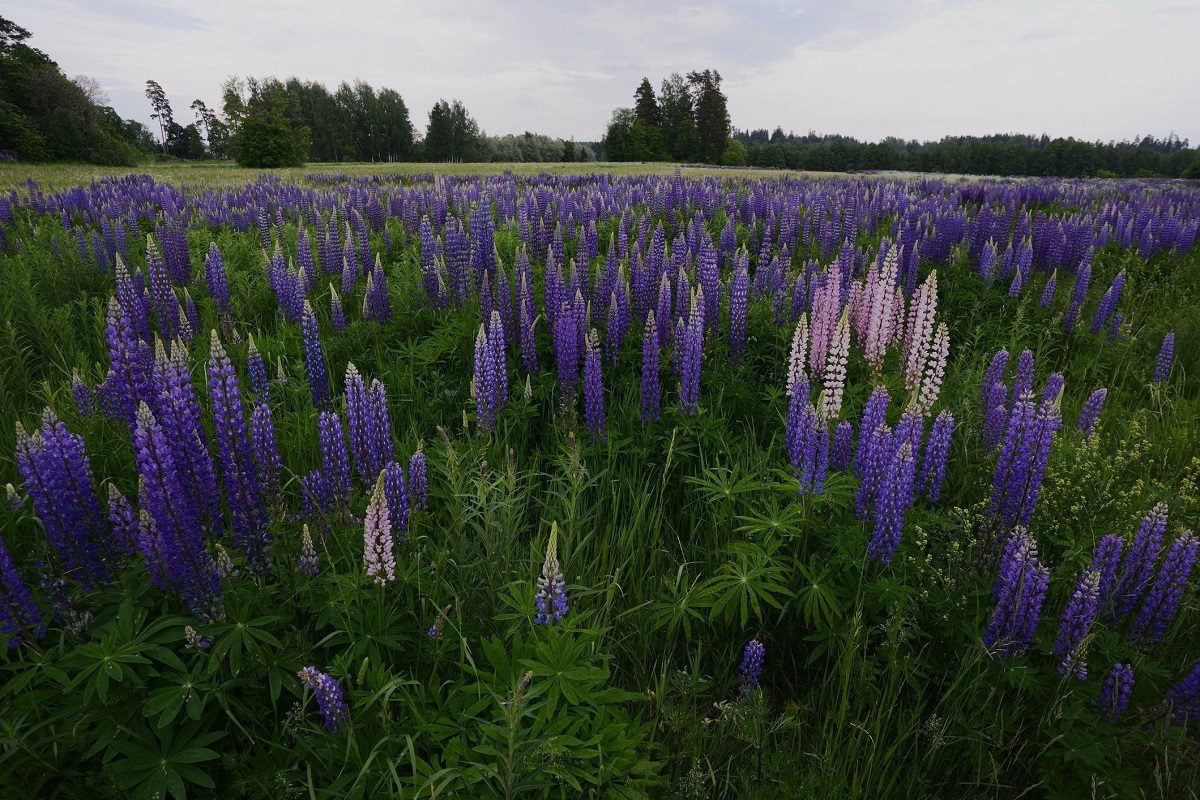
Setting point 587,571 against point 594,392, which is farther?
point 594,392

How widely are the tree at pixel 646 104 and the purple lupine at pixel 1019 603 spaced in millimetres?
98644

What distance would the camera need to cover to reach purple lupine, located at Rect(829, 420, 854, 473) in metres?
Answer: 3.38

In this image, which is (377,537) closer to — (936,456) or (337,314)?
(936,456)

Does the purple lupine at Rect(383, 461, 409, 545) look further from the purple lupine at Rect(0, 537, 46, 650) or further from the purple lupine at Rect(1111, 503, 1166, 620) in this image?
the purple lupine at Rect(1111, 503, 1166, 620)

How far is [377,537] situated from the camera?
7.44 ft

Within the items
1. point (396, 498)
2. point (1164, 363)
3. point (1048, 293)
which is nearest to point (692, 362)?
point (396, 498)

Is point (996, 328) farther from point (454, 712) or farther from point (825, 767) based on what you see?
point (454, 712)

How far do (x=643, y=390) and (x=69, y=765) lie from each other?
3351 millimetres

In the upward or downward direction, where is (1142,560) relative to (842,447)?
downward

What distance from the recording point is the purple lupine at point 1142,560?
274 centimetres

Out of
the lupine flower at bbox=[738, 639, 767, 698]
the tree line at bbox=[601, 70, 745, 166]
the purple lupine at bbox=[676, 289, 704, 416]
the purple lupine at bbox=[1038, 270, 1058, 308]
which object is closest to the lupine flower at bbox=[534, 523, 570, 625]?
the lupine flower at bbox=[738, 639, 767, 698]

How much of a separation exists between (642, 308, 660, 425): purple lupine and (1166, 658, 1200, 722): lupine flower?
9.48 ft

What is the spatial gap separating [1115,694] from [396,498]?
3191 millimetres

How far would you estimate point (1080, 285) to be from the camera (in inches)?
279
